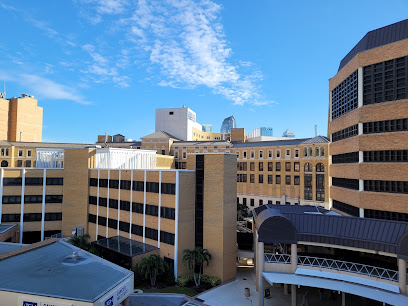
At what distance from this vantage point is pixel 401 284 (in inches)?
781

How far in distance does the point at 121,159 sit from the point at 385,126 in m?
40.0

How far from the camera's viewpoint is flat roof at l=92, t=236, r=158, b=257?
33.4 m

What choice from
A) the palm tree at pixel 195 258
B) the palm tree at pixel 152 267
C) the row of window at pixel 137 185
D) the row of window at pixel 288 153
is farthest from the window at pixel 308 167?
the palm tree at pixel 152 267

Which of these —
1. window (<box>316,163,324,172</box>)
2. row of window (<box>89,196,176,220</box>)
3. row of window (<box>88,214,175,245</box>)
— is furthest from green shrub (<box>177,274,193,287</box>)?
window (<box>316,163,324,172</box>)

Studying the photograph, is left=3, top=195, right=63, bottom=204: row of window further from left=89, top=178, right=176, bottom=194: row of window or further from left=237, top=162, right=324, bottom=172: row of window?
left=237, top=162, right=324, bottom=172: row of window

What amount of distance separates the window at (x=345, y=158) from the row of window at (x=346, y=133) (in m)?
2.41

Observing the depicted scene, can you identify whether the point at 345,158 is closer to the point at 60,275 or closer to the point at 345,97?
the point at 345,97

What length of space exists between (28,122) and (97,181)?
73.3 m

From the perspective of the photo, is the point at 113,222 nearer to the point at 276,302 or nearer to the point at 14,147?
the point at 276,302

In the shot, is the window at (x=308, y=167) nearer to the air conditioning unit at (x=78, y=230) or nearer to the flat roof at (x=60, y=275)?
the air conditioning unit at (x=78, y=230)

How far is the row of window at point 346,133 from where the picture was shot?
32.5 meters

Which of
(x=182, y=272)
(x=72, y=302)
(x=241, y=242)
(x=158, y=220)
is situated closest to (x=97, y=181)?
(x=158, y=220)

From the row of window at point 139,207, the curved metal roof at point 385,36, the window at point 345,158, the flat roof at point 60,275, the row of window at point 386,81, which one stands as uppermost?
the curved metal roof at point 385,36

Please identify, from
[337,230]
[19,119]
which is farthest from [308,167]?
[19,119]
